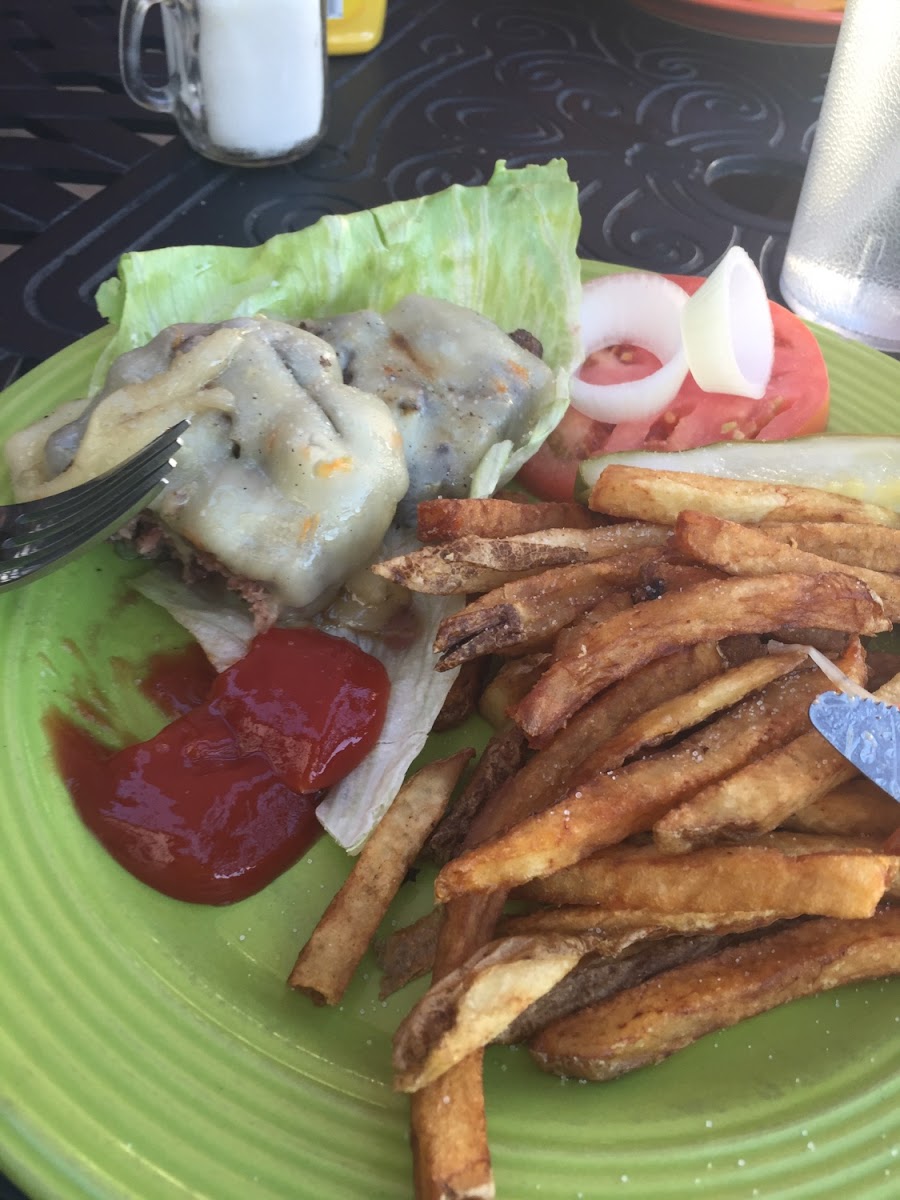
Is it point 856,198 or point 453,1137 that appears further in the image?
point 856,198

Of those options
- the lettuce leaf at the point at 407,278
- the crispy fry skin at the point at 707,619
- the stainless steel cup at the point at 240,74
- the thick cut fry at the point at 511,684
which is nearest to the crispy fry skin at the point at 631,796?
the crispy fry skin at the point at 707,619

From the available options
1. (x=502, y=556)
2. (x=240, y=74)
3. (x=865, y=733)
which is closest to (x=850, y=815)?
(x=865, y=733)

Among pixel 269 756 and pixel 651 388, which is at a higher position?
pixel 651 388

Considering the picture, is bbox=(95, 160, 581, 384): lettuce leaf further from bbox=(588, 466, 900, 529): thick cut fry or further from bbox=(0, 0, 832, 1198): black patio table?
bbox=(588, 466, 900, 529): thick cut fry

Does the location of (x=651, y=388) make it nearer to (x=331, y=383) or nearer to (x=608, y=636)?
(x=331, y=383)

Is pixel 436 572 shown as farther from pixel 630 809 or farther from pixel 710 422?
pixel 710 422

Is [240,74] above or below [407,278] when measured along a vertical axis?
above

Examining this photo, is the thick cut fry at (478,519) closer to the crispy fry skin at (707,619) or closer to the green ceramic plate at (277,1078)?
the crispy fry skin at (707,619)

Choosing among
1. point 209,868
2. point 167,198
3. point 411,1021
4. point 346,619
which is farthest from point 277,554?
point 167,198
